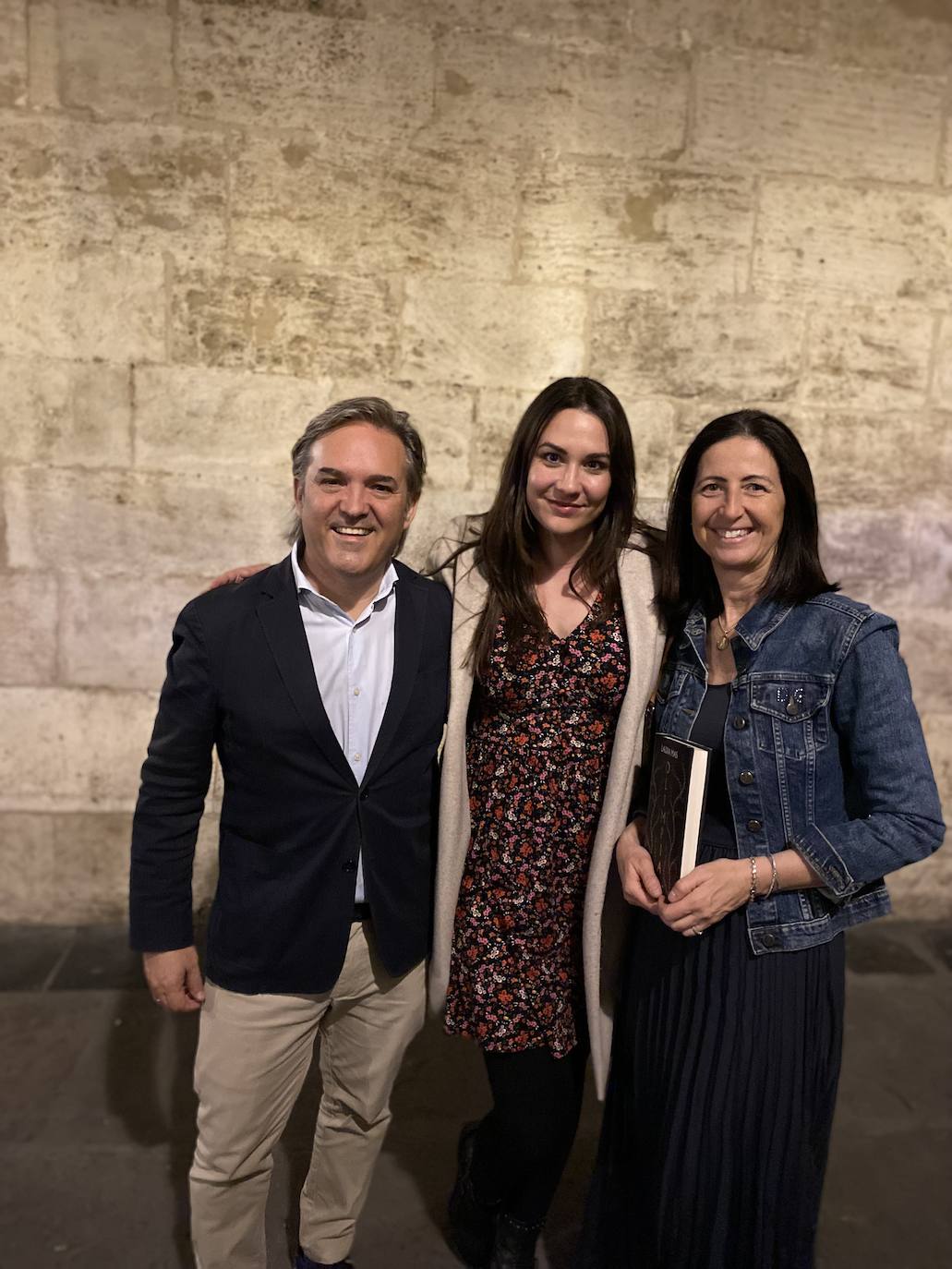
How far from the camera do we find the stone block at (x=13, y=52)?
123 inches

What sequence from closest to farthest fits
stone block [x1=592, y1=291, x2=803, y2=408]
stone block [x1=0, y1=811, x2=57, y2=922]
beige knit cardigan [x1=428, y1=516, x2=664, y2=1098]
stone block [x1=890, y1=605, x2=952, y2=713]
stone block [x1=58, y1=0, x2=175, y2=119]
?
beige knit cardigan [x1=428, y1=516, x2=664, y2=1098] < stone block [x1=58, y1=0, x2=175, y2=119] < stone block [x1=592, y1=291, x2=803, y2=408] < stone block [x1=0, y1=811, x2=57, y2=922] < stone block [x1=890, y1=605, x2=952, y2=713]

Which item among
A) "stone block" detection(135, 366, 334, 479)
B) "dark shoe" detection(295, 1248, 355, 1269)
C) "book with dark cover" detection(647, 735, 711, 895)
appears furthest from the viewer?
"stone block" detection(135, 366, 334, 479)

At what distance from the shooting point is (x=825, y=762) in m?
1.59

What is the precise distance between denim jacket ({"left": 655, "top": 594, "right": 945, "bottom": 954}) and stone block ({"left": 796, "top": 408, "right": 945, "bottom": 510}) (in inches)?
87.0

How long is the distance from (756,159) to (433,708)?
2806mm

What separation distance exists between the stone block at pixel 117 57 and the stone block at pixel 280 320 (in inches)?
24.5

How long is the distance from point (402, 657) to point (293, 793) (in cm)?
36

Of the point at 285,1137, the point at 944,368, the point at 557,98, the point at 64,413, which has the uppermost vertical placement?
the point at 557,98

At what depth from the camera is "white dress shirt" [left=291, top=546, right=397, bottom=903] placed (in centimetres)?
179

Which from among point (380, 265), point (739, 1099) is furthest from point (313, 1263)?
point (380, 265)

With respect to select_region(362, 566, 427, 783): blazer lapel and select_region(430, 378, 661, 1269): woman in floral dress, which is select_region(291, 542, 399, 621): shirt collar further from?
select_region(430, 378, 661, 1269): woman in floral dress

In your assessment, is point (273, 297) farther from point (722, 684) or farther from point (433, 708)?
point (722, 684)

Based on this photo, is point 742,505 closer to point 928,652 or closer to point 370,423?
point 370,423

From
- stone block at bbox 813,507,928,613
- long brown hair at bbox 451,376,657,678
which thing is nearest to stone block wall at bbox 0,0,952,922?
stone block at bbox 813,507,928,613
